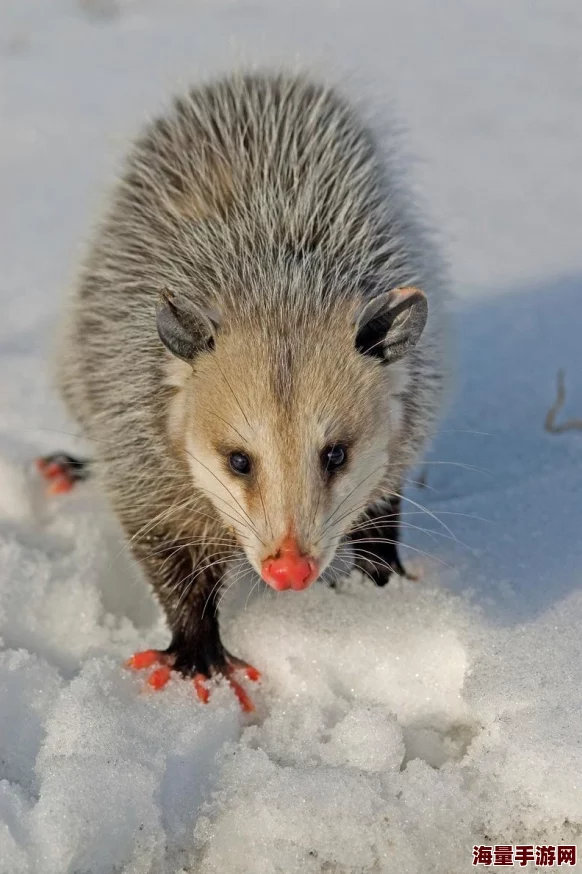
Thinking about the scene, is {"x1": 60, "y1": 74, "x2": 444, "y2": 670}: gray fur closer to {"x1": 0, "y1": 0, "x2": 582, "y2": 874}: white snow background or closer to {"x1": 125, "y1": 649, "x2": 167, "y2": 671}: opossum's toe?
{"x1": 125, "y1": 649, "x2": 167, "y2": 671}: opossum's toe

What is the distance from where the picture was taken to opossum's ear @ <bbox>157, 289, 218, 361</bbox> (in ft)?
5.71

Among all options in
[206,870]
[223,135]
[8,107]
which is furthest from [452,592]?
[8,107]

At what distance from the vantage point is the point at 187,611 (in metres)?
2.04

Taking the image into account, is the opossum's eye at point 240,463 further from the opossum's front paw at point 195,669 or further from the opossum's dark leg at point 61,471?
the opossum's dark leg at point 61,471

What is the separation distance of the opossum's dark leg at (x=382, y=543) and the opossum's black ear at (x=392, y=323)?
45cm

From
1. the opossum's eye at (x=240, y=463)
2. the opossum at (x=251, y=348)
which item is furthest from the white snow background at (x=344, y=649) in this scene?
the opossum's eye at (x=240, y=463)

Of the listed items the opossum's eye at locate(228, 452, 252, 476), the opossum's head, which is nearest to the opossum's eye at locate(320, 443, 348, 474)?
the opossum's head

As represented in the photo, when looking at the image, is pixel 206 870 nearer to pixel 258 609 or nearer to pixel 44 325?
pixel 258 609

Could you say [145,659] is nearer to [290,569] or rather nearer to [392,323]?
[290,569]

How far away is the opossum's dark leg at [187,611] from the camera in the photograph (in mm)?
1997

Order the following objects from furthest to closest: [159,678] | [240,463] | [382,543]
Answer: [382,543] → [159,678] → [240,463]

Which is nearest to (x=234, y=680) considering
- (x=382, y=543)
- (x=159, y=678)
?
(x=159, y=678)

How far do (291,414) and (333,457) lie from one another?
11 cm

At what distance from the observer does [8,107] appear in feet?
13.1
